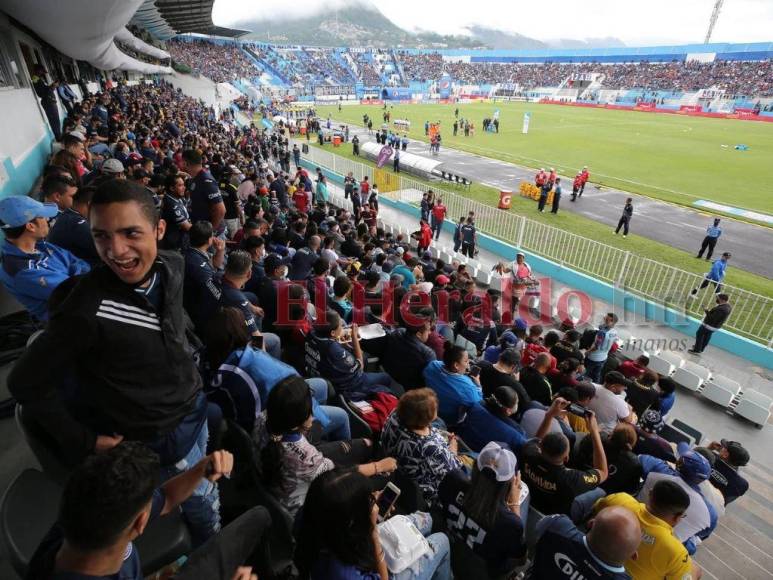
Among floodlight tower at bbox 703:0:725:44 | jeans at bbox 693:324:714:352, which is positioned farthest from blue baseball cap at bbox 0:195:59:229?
floodlight tower at bbox 703:0:725:44

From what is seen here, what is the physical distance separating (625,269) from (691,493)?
8777mm

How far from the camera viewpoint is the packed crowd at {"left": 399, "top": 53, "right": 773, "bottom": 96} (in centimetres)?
5651

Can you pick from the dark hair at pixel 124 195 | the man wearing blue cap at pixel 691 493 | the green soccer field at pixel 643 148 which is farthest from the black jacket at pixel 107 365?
the green soccer field at pixel 643 148

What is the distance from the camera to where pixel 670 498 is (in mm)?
2771

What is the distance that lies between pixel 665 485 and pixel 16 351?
5642 millimetres

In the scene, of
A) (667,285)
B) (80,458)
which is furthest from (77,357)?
(667,285)

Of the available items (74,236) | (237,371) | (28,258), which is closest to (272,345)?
(237,371)

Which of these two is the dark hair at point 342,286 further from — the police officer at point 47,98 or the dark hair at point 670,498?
the police officer at point 47,98

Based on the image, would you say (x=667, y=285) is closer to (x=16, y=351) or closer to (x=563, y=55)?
(x=16, y=351)

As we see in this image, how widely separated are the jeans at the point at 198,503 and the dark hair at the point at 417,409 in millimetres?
1290

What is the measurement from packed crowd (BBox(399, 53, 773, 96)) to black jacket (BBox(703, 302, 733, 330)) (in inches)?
2468

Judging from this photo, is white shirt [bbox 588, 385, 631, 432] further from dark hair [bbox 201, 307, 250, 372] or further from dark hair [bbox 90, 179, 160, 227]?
dark hair [bbox 90, 179, 160, 227]

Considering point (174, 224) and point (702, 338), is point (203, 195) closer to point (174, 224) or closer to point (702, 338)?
point (174, 224)

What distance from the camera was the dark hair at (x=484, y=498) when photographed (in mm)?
2576
